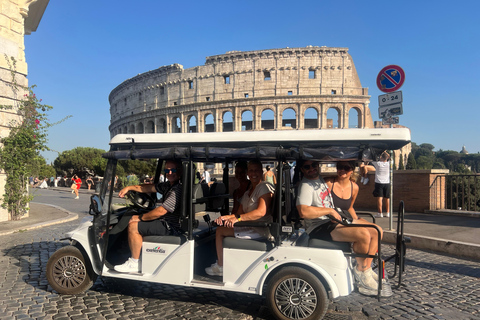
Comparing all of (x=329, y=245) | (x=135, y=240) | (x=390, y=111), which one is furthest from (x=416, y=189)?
(x=135, y=240)

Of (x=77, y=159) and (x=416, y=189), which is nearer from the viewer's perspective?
(x=416, y=189)

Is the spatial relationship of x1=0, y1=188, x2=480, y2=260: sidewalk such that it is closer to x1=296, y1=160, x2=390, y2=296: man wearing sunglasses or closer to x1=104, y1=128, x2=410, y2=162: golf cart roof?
x1=296, y1=160, x2=390, y2=296: man wearing sunglasses

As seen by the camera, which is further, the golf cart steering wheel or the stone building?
the stone building

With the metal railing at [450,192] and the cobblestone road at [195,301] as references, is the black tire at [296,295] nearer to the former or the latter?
the cobblestone road at [195,301]

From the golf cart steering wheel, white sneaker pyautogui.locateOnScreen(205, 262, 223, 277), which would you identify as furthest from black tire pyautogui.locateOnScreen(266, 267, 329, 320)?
the golf cart steering wheel

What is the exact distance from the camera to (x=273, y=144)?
12.2 ft

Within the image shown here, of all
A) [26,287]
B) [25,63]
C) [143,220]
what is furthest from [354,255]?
[25,63]

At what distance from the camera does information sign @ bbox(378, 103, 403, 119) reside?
7.74 m

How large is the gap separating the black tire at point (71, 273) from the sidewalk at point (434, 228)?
18.0ft

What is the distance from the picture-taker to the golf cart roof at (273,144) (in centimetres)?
351

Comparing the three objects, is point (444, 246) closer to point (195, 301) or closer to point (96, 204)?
point (195, 301)

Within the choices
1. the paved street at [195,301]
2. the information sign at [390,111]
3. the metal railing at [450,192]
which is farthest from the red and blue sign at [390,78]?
the paved street at [195,301]

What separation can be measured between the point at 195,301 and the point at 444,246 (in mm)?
4803

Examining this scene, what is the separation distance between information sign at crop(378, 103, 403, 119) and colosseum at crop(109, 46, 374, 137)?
49388 mm
